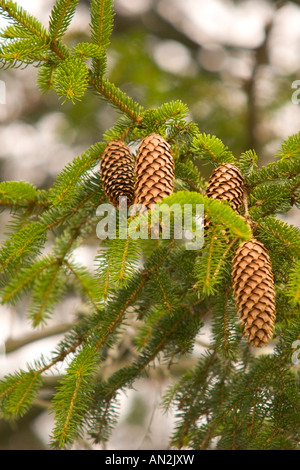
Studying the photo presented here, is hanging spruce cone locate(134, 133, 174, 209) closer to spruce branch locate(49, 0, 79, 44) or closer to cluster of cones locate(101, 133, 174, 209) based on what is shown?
cluster of cones locate(101, 133, 174, 209)

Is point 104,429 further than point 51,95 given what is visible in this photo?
No

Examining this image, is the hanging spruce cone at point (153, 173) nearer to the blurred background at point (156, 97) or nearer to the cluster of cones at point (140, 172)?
the cluster of cones at point (140, 172)

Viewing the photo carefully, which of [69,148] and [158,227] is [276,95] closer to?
[69,148]

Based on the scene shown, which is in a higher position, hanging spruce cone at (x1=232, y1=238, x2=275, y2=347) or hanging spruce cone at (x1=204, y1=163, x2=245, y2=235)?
hanging spruce cone at (x1=204, y1=163, x2=245, y2=235)

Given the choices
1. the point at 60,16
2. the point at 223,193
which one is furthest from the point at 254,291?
the point at 60,16

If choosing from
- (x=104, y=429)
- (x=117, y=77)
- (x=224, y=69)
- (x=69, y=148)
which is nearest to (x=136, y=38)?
(x=117, y=77)

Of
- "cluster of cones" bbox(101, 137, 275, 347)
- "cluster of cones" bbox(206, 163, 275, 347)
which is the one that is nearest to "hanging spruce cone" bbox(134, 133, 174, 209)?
"cluster of cones" bbox(101, 137, 275, 347)
